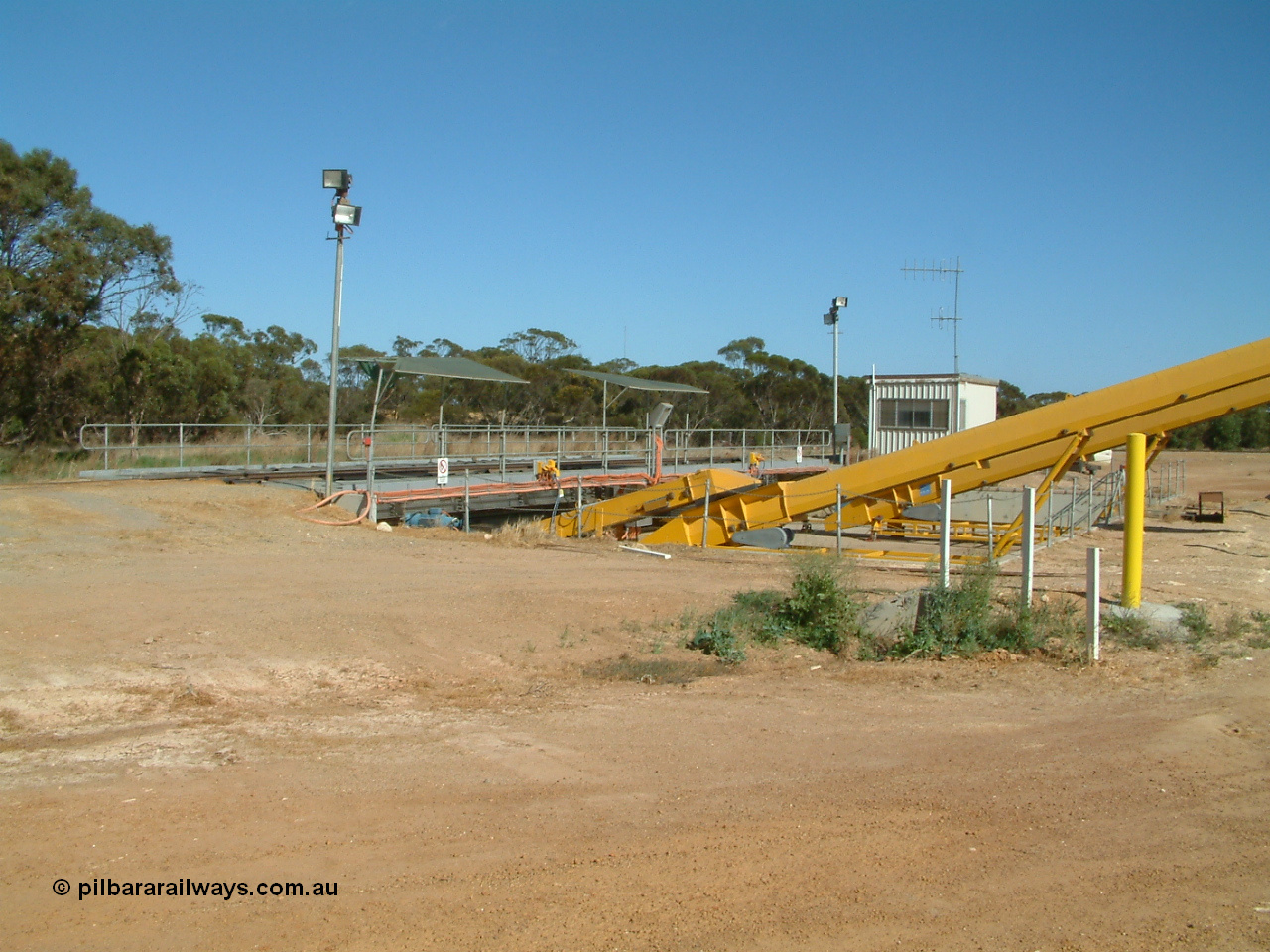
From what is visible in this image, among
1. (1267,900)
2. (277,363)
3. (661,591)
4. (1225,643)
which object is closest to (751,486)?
(661,591)

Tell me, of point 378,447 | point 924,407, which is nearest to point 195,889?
point 378,447

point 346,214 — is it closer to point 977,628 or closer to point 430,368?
point 430,368

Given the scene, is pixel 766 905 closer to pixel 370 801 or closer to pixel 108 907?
pixel 370 801

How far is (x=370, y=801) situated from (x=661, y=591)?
8132 millimetres

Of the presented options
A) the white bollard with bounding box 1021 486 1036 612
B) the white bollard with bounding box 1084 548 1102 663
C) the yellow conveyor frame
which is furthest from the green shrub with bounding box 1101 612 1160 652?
the yellow conveyor frame

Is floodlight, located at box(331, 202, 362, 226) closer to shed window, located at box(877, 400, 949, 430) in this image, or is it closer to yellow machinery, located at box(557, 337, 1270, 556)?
yellow machinery, located at box(557, 337, 1270, 556)

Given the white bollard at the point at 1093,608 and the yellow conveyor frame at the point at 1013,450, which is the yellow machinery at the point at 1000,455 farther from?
the white bollard at the point at 1093,608

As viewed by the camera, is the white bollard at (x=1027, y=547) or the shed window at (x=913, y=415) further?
the shed window at (x=913, y=415)

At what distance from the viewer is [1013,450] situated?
15.7 metres

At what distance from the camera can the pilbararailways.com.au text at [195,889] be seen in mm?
4922

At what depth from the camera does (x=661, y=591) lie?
14.1 meters

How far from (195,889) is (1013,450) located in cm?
1350

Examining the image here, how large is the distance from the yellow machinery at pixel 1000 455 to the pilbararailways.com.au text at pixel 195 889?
11.2 metres

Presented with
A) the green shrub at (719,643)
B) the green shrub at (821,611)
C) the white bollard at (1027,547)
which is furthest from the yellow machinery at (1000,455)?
the green shrub at (719,643)
